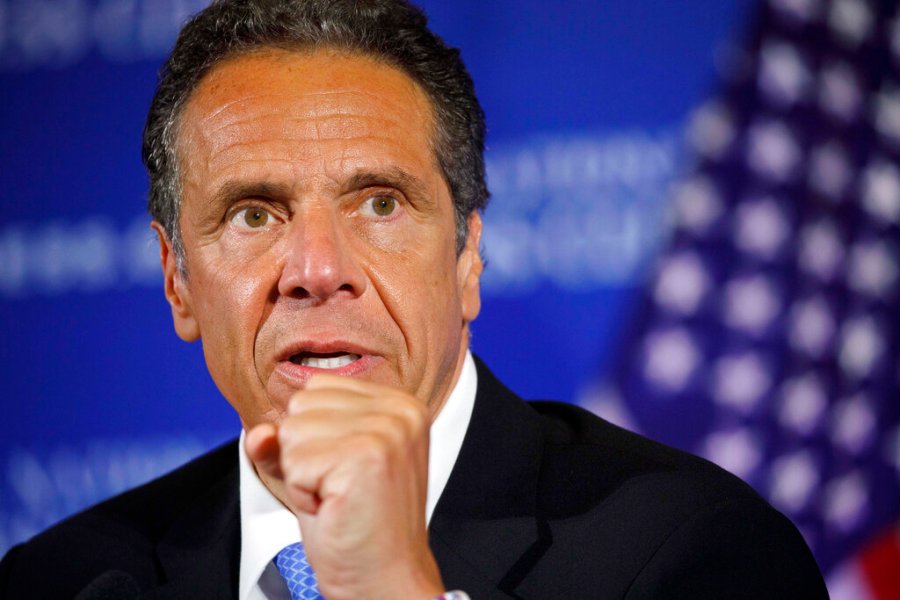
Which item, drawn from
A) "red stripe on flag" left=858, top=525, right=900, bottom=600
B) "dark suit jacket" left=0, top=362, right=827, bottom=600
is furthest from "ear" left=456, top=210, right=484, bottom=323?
"red stripe on flag" left=858, top=525, right=900, bottom=600

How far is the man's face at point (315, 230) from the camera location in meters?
1.61

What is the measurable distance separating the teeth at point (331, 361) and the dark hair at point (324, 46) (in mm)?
322

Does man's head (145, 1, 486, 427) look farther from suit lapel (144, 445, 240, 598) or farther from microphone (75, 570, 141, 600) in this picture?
microphone (75, 570, 141, 600)

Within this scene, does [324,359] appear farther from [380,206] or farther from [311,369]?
[380,206]

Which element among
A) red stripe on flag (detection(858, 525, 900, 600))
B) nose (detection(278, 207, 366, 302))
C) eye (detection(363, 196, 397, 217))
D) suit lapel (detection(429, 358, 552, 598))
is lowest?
red stripe on flag (detection(858, 525, 900, 600))

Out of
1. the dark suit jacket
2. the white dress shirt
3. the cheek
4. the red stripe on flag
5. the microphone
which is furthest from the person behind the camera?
the red stripe on flag

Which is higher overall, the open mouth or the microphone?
the open mouth


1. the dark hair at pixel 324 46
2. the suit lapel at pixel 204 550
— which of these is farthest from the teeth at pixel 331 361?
the suit lapel at pixel 204 550

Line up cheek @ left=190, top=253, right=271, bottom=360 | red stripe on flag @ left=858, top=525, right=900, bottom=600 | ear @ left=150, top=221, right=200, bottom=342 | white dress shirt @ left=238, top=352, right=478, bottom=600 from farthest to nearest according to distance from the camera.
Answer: red stripe on flag @ left=858, top=525, right=900, bottom=600 < ear @ left=150, top=221, right=200, bottom=342 < white dress shirt @ left=238, top=352, right=478, bottom=600 < cheek @ left=190, top=253, right=271, bottom=360

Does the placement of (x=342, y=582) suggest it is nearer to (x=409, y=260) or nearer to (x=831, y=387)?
(x=409, y=260)

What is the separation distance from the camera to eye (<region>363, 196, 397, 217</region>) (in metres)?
1.70

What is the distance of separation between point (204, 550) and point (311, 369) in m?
0.49

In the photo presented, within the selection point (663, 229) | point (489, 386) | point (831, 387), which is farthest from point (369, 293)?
point (831, 387)

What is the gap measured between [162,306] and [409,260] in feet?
4.90
